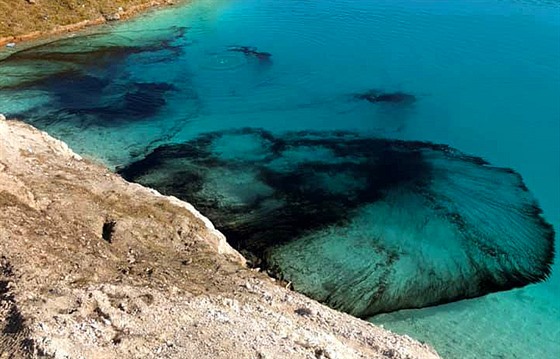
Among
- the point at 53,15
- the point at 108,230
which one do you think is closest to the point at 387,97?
the point at 108,230

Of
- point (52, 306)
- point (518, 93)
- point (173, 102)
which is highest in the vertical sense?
point (52, 306)

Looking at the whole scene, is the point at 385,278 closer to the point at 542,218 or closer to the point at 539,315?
the point at 539,315

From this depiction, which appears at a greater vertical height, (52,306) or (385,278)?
(52,306)

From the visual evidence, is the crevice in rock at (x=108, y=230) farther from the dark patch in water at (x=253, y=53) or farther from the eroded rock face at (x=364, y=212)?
the dark patch in water at (x=253, y=53)

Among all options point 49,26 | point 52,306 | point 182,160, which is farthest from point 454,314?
point 49,26

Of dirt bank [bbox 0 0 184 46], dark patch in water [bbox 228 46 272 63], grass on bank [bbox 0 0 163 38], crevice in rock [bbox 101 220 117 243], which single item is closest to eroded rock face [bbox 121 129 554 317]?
crevice in rock [bbox 101 220 117 243]

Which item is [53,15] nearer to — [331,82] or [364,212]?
[331,82]

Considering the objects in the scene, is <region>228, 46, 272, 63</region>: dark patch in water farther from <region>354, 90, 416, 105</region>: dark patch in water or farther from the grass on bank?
the grass on bank
